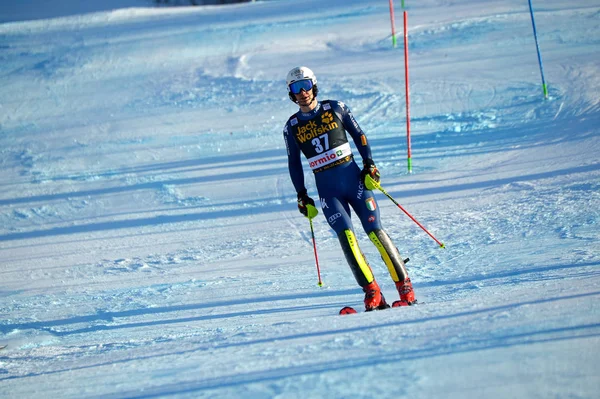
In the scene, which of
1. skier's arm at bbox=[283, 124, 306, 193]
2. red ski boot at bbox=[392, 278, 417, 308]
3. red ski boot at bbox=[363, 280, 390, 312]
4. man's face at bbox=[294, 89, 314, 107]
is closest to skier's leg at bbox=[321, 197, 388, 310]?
red ski boot at bbox=[363, 280, 390, 312]

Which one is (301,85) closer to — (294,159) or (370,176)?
(294,159)

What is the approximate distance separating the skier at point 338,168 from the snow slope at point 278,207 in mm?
750

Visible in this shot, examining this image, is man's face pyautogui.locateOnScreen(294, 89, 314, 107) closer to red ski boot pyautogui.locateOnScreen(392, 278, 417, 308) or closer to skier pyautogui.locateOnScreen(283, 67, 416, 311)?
skier pyautogui.locateOnScreen(283, 67, 416, 311)

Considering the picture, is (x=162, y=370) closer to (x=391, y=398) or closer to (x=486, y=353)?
(x=391, y=398)

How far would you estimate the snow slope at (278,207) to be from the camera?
13.6ft

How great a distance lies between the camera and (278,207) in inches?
374

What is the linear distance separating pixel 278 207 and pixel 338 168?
3.65 meters

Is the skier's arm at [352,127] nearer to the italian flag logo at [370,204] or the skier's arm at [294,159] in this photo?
the italian flag logo at [370,204]

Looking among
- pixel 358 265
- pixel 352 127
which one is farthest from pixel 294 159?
pixel 358 265

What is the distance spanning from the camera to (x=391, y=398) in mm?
3453

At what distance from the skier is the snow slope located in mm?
750

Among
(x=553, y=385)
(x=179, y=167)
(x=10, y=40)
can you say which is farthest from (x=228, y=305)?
(x=10, y=40)

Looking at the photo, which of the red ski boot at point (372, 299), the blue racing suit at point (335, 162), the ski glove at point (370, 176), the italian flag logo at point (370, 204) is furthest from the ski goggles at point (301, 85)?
the red ski boot at point (372, 299)

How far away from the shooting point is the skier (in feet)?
18.9
